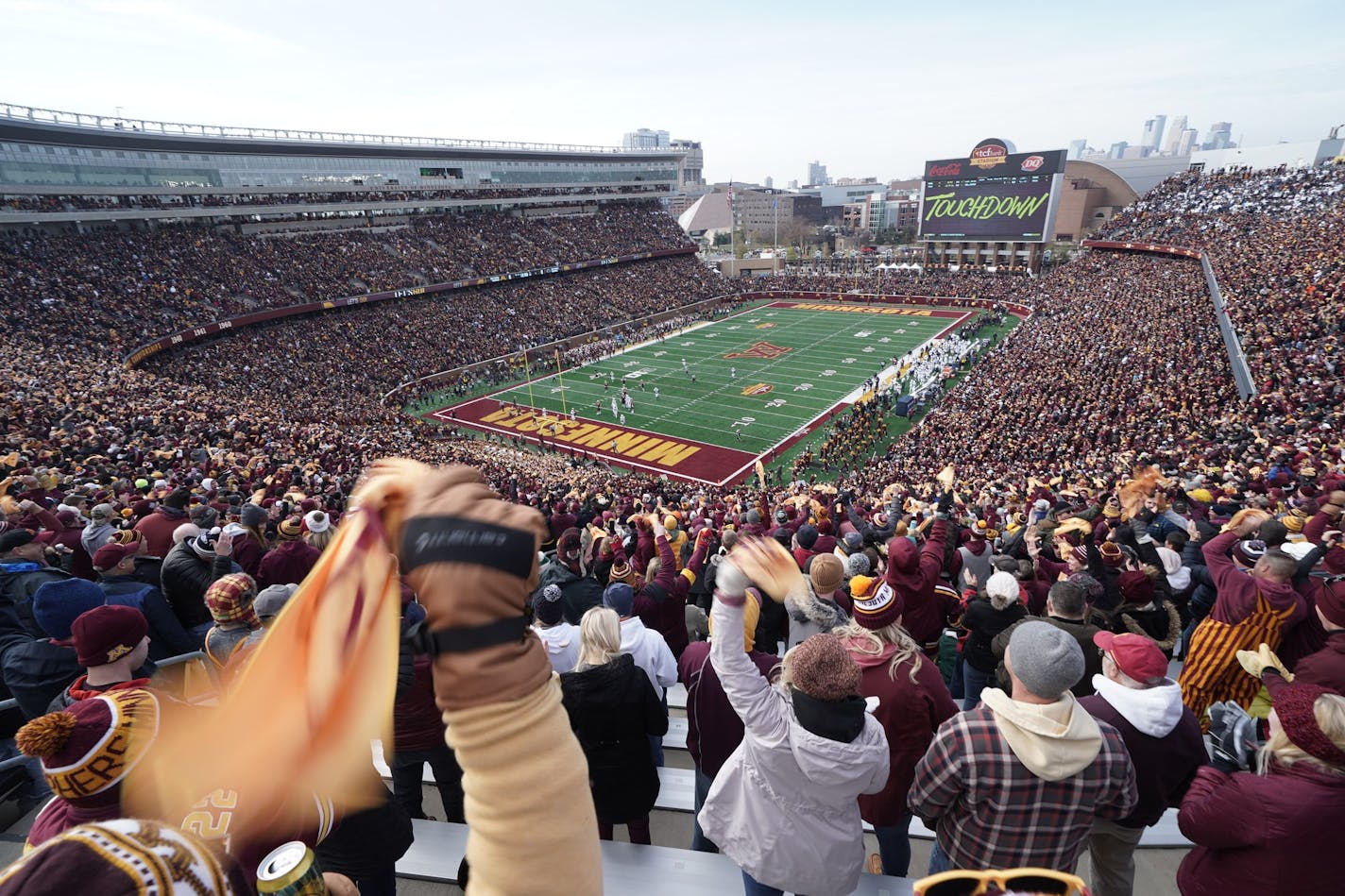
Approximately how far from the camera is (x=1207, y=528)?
7.32 m

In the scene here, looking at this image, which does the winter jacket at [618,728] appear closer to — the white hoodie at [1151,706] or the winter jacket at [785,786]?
the winter jacket at [785,786]

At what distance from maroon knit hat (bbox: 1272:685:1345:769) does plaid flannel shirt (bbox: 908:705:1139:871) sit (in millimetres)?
532

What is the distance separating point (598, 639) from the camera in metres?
3.24

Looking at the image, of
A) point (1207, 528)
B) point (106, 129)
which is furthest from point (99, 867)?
point (106, 129)

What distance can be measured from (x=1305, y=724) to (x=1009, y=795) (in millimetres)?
979

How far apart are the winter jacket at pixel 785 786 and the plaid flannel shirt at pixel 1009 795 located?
0.27 metres

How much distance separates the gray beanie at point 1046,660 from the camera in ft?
7.84

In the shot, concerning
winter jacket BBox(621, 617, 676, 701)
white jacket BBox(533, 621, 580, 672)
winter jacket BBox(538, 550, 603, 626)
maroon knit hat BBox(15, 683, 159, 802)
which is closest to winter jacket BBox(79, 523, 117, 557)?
winter jacket BBox(538, 550, 603, 626)

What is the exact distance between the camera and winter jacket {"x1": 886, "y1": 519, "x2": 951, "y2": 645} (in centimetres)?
475

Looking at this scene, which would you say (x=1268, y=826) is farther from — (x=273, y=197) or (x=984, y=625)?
(x=273, y=197)

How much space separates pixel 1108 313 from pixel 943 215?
3412cm

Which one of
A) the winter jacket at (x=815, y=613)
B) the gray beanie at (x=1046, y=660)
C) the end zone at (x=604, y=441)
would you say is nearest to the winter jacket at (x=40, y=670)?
the winter jacket at (x=815, y=613)

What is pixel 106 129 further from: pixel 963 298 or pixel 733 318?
pixel 963 298

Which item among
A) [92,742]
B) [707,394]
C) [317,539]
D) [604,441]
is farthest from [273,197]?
[92,742]
